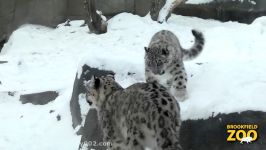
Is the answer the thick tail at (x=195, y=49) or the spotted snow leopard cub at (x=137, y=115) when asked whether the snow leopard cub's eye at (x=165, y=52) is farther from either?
the spotted snow leopard cub at (x=137, y=115)

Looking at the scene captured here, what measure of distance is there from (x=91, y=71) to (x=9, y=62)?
6183mm

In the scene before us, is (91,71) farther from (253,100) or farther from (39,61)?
(39,61)

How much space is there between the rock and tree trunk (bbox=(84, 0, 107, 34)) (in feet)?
19.9

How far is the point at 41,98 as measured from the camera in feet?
36.5

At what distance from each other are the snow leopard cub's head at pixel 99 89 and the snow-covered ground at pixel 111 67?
1.11 metres

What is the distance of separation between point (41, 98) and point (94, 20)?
6.30 meters

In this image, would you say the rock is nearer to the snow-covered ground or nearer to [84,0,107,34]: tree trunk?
the snow-covered ground

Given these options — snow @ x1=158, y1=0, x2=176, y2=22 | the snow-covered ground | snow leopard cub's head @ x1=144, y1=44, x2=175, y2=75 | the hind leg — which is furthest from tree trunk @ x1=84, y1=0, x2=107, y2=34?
the hind leg

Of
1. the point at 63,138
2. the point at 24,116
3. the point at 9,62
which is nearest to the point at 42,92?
the point at 24,116

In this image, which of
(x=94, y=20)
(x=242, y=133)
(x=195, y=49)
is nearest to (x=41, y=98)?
(x=195, y=49)

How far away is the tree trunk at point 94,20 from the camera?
16.9 m

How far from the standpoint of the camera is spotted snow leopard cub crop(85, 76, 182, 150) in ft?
19.2

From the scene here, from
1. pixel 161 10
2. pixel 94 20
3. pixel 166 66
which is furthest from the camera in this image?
pixel 161 10

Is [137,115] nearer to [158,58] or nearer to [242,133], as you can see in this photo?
[242,133]
